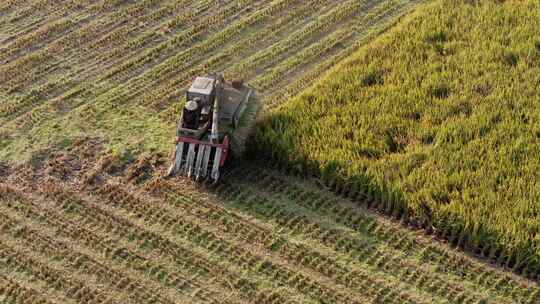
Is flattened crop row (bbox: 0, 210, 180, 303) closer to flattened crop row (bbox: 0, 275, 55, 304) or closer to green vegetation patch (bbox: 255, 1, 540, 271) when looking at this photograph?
flattened crop row (bbox: 0, 275, 55, 304)

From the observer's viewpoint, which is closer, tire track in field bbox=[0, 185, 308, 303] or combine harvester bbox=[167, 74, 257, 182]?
tire track in field bbox=[0, 185, 308, 303]

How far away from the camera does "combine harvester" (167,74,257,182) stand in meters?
12.5

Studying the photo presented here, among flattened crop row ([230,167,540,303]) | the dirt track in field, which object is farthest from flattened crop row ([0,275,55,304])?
flattened crop row ([230,167,540,303])

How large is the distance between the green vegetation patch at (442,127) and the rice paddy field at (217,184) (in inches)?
2.6

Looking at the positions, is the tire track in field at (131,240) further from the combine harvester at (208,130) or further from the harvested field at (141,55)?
the harvested field at (141,55)

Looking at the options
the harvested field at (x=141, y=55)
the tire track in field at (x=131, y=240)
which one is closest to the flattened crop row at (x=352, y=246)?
the tire track in field at (x=131, y=240)

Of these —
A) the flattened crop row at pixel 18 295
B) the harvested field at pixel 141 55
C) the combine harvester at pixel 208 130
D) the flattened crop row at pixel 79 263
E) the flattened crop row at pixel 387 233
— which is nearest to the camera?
the flattened crop row at pixel 18 295

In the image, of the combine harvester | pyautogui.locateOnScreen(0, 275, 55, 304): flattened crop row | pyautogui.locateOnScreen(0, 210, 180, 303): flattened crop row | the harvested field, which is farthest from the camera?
the harvested field

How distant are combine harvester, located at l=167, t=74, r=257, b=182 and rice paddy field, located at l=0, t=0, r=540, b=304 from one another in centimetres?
29

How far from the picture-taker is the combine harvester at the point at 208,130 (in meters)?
12.5

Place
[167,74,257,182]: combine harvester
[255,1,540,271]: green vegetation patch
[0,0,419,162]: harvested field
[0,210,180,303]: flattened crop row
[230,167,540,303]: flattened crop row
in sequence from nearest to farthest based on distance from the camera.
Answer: [0,210,180,303]: flattened crop row, [230,167,540,303]: flattened crop row, [255,1,540,271]: green vegetation patch, [167,74,257,182]: combine harvester, [0,0,419,162]: harvested field

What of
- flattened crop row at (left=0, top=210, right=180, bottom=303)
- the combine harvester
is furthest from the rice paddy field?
the combine harvester

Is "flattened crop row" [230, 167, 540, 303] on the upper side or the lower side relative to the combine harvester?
lower

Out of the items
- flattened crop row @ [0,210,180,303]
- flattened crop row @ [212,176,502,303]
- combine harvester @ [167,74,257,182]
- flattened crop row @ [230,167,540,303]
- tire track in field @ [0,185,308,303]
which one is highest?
combine harvester @ [167,74,257,182]
